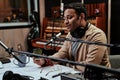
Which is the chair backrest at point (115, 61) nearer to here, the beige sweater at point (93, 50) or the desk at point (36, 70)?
the beige sweater at point (93, 50)

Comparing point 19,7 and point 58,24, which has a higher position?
point 19,7

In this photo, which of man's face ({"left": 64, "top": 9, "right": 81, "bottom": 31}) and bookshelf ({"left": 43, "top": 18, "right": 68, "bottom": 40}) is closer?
man's face ({"left": 64, "top": 9, "right": 81, "bottom": 31})

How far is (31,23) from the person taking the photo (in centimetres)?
481

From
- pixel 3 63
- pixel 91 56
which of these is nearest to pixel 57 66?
pixel 91 56

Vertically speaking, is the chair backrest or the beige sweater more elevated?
the beige sweater

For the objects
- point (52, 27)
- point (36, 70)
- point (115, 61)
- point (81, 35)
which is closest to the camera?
point (36, 70)

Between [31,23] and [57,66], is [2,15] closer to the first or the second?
[31,23]

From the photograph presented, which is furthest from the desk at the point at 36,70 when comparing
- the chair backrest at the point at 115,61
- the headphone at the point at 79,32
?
the chair backrest at the point at 115,61

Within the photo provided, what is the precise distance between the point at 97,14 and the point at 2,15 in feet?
5.85

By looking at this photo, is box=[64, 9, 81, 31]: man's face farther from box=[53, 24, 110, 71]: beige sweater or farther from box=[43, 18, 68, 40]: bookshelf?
box=[43, 18, 68, 40]: bookshelf

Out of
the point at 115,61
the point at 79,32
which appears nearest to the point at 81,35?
the point at 79,32

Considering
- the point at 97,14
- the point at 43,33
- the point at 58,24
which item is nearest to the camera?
the point at 97,14

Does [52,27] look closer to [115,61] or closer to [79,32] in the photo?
[115,61]

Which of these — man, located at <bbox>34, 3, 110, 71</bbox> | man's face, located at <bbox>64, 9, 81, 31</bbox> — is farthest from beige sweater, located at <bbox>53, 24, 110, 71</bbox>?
man's face, located at <bbox>64, 9, 81, 31</bbox>
